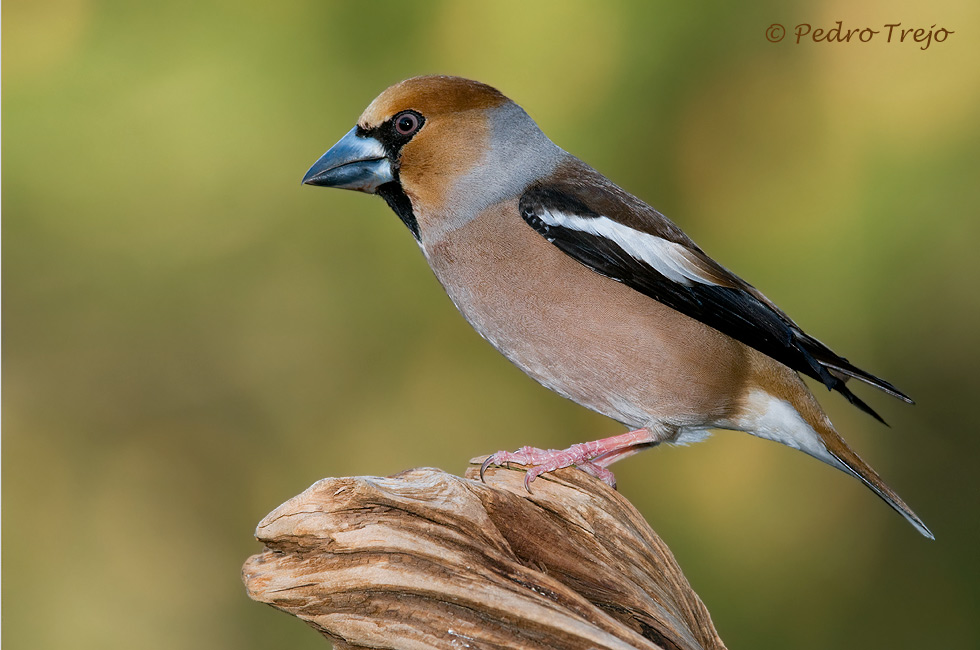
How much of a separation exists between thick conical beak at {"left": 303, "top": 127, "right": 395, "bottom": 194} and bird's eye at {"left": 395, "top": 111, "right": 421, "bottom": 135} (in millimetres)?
72

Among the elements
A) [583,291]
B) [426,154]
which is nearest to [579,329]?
[583,291]

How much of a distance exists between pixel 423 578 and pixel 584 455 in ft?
2.25

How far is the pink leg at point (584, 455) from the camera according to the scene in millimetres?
2465

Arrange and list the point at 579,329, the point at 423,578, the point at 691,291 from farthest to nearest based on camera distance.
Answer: the point at 691,291
the point at 579,329
the point at 423,578

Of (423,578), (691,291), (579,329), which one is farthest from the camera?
(691,291)

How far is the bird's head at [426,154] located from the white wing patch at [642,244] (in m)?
0.19

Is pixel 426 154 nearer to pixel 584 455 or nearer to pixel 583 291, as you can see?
pixel 583 291

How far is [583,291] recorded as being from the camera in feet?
8.16

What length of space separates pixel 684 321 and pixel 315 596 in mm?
1200

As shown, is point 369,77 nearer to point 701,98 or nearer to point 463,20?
point 463,20

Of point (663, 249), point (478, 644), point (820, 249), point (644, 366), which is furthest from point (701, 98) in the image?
point (478, 644)

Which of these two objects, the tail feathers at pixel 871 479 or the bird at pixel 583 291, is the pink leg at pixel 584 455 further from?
the tail feathers at pixel 871 479

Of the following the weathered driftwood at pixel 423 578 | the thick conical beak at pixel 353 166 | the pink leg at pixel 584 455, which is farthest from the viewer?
the thick conical beak at pixel 353 166

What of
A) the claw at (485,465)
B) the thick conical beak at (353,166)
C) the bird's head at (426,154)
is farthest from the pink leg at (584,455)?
the thick conical beak at (353,166)
